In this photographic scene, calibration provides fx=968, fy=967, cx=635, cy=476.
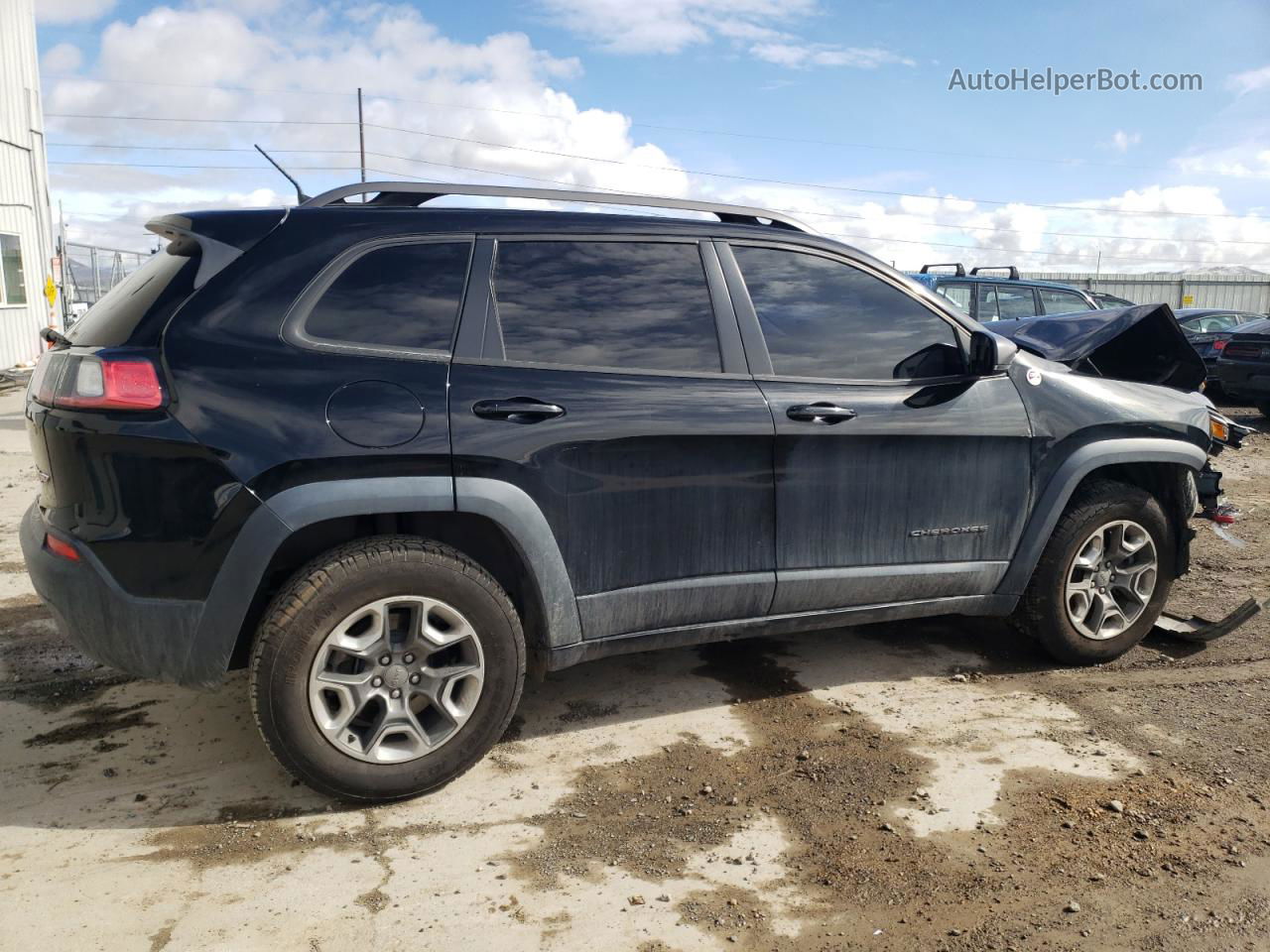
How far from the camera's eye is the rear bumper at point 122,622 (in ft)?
9.29

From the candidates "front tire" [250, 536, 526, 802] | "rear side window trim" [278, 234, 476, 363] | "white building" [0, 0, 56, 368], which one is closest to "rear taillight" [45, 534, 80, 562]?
"front tire" [250, 536, 526, 802]

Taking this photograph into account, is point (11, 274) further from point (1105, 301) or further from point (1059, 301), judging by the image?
point (1105, 301)

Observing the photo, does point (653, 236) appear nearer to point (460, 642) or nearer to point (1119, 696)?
point (460, 642)

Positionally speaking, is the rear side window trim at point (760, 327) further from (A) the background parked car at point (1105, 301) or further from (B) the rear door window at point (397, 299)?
(A) the background parked car at point (1105, 301)

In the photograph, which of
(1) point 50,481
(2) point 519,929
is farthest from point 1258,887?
(1) point 50,481

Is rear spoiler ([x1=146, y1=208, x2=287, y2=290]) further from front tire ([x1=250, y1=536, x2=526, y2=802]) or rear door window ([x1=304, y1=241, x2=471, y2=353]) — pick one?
front tire ([x1=250, y1=536, x2=526, y2=802])

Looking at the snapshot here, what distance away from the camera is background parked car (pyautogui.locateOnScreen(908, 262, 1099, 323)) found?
39.8ft

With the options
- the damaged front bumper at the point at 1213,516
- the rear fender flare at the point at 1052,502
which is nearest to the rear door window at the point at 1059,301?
the damaged front bumper at the point at 1213,516

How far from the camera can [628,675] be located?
4109 millimetres

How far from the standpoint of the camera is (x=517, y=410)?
3.06 meters

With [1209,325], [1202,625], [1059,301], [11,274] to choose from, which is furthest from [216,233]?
[1209,325]

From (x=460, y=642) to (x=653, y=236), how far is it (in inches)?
61.8

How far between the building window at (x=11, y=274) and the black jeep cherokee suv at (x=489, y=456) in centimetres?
1658

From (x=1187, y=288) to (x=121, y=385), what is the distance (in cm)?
3852
